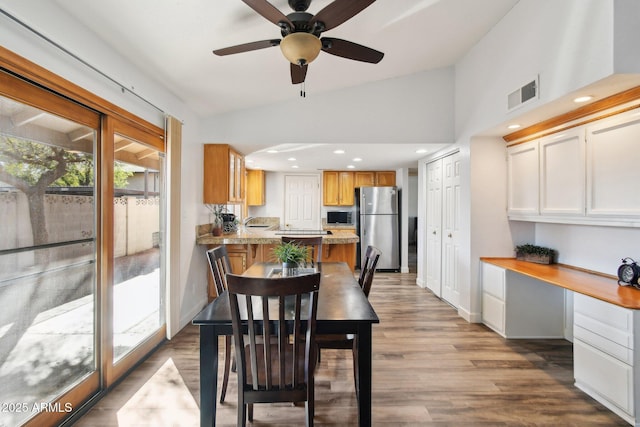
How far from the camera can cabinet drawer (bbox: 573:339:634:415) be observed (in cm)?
188

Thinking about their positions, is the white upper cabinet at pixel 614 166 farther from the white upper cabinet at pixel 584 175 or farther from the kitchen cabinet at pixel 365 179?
the kitchen cabinet at pixel 365 179

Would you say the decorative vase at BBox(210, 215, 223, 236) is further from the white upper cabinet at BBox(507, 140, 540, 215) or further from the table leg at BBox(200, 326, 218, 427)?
the white upper cabinet at BBox(507, 140, 540, 215)

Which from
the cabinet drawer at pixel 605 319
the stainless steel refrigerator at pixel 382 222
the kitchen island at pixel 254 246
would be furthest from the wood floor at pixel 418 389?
the stainless steel refrigerator at pixel 382 222

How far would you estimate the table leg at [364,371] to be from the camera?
1.60 m

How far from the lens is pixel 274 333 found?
156 cm

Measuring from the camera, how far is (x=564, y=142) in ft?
8.89

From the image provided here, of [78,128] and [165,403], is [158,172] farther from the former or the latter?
[165,403]

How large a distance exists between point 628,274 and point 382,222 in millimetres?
4145

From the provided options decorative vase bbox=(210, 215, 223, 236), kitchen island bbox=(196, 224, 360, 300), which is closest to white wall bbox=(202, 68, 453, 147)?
decorative vase bbox=(210, 215, 223, 236)

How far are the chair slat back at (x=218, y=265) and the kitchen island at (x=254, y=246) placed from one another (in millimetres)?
1399

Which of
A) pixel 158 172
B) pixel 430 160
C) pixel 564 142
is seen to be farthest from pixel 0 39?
pixel 430 160

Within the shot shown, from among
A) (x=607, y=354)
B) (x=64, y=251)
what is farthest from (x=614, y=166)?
(x=64, y=251)

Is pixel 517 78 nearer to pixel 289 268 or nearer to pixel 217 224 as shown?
pixel 289 268

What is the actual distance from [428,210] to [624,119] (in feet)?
9.36
